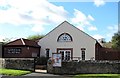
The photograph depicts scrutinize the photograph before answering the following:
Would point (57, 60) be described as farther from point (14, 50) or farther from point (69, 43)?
point (69, 43)

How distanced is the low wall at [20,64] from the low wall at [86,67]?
202cm

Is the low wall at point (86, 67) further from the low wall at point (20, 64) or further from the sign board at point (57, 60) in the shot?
the low wall at point (20, 64)

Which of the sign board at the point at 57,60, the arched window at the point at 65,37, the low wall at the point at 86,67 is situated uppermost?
the arched window at the point at 65,37

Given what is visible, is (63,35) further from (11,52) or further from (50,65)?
(50,65)

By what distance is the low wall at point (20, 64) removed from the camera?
2691cm

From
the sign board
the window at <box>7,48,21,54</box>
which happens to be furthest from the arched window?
the sign board

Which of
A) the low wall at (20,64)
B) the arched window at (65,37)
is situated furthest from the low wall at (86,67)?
the arched window at (65,37)

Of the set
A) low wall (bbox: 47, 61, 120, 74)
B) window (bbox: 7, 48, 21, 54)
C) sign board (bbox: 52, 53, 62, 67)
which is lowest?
low wall (bbox: 47, 61, 120, 74)

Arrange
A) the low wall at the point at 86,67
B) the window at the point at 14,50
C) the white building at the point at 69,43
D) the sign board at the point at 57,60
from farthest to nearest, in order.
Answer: the white building at the point at 69,43
the window at the point at 14,50
the sign board at the point at 57,60
the low wall at the point at 86,67

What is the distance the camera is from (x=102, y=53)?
3897 centimetres

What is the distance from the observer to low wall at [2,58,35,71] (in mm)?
26906

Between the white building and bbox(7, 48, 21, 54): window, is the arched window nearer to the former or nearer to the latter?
the white building

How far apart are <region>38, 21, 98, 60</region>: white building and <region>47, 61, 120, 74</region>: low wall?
10.7 m

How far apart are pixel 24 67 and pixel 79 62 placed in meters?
5.68
